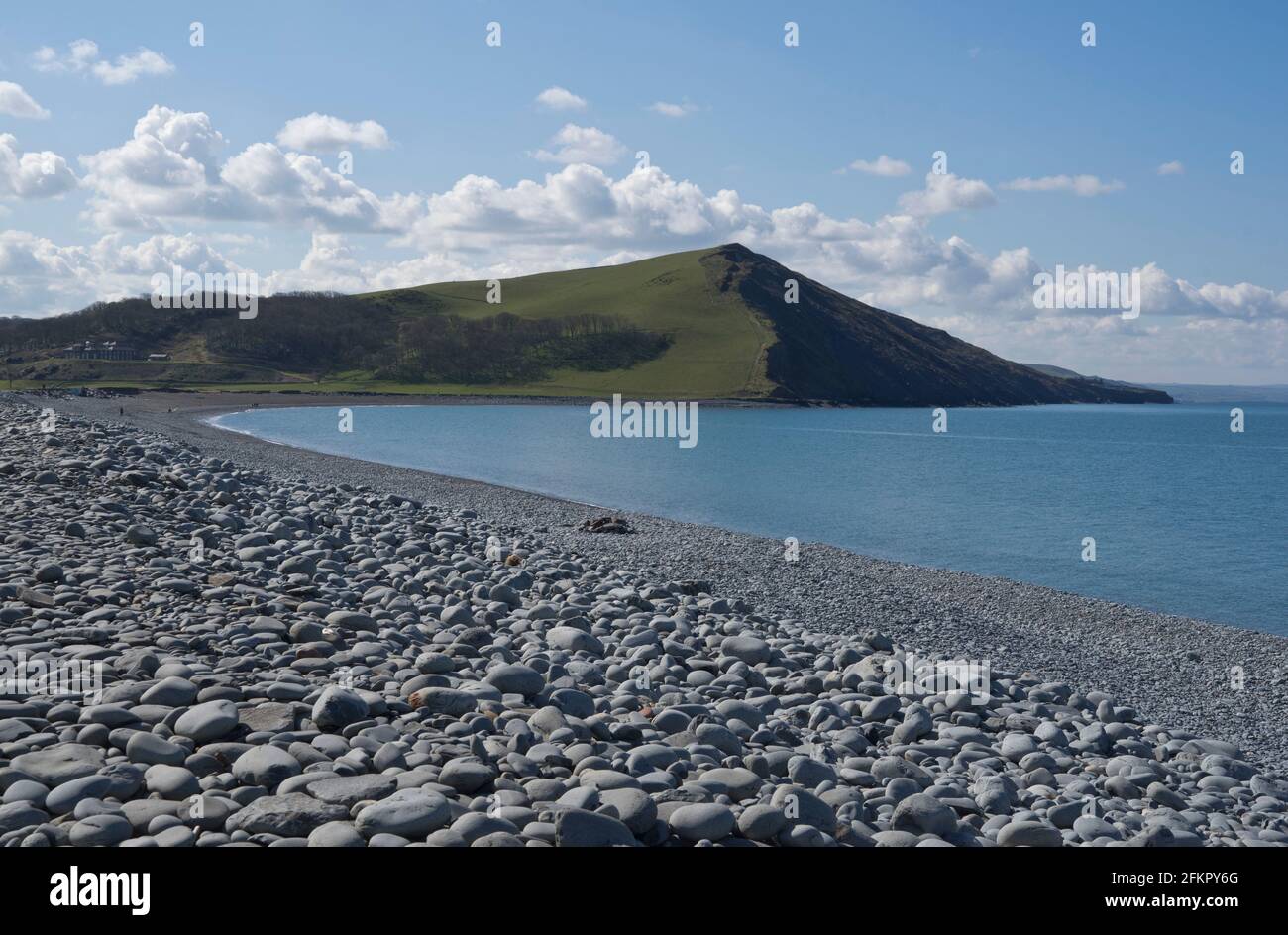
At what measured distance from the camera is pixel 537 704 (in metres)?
9.21

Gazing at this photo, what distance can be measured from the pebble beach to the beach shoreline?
0.13m

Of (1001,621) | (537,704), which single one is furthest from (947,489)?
(537,704)

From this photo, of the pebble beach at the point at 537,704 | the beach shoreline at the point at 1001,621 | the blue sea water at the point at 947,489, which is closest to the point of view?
the pebble beach at the point at 537,704

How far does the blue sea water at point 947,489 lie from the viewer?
101 ft

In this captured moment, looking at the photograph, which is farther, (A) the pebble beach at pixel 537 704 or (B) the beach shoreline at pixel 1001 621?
(B) the beach shoreline at pixel 1001 621

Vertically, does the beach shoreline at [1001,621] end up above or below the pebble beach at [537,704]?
below

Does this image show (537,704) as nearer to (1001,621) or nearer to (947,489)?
(1001,621)

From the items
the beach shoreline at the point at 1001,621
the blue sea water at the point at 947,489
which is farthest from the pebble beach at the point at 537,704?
the blue sea water at the point at 947,489

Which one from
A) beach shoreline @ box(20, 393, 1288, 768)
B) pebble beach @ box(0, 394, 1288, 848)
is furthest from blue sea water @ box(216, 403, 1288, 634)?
pebble beach @ box(0, 394, 1288, 848)

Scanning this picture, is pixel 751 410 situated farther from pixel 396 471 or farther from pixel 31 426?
pixel 31 426

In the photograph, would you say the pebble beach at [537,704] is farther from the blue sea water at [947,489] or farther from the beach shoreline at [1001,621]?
the blue sea water at [947,489]

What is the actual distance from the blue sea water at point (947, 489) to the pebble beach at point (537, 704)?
11.1m
